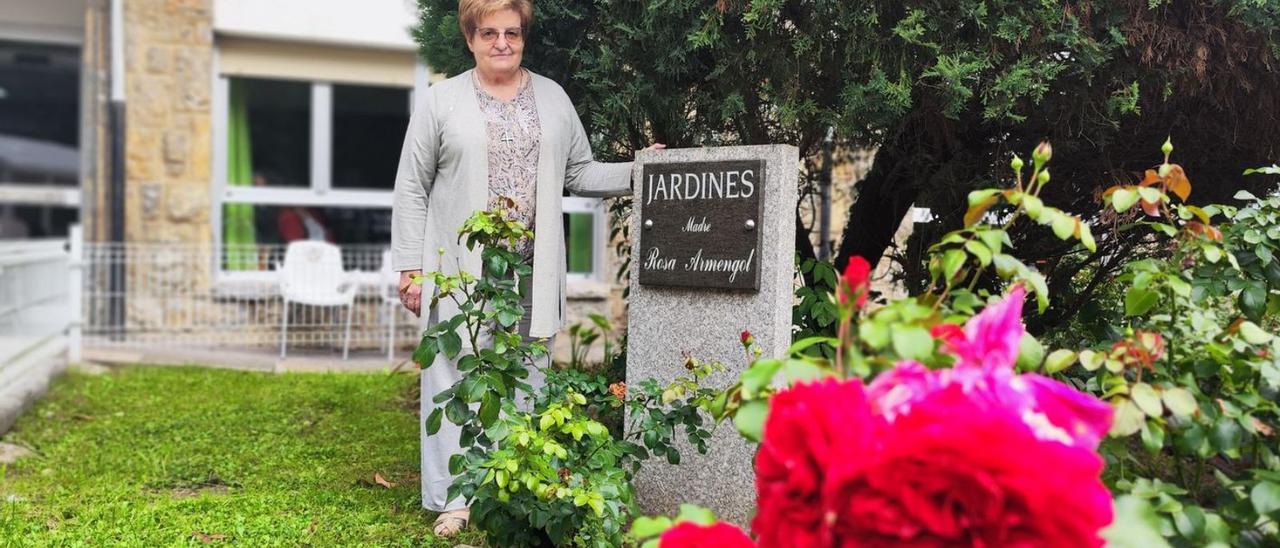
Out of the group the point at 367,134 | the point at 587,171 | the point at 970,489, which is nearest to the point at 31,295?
the point at 367,134

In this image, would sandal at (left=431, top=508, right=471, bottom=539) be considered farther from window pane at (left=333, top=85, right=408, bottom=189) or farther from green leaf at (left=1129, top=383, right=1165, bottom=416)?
window pane at (left=333, top=85, right=408, bottom=189)

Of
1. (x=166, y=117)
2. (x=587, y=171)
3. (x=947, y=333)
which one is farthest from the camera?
(x=166, y=117)

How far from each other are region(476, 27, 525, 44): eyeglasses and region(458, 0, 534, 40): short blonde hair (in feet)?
0.10

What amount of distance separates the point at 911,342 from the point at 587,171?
2315 millimetres

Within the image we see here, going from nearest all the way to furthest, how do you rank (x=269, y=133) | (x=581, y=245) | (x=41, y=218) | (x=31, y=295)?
(x=31, y=295)
(x=581, y=245)
(x=269, y=133)
(x=41, y=218)

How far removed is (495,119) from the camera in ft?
11.2

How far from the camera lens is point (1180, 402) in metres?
1.81

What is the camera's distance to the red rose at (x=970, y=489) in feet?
3.73

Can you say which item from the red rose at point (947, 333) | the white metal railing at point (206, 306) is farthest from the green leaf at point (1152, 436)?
the white metal railing at point (206, 306)

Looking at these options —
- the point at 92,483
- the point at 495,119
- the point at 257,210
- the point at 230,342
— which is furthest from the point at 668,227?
the point at 257,210

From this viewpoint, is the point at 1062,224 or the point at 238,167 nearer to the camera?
the point at 1062,224

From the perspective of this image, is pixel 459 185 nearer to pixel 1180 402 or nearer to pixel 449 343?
pixel 449 343

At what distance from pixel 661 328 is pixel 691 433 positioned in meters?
0.52

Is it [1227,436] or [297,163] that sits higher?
[297,163]
